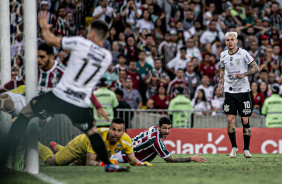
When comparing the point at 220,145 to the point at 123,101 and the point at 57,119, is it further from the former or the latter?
the point at 57,119

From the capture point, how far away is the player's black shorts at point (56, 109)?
6.77 m

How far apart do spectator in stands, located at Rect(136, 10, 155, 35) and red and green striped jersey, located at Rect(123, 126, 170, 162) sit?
9620 millimetres

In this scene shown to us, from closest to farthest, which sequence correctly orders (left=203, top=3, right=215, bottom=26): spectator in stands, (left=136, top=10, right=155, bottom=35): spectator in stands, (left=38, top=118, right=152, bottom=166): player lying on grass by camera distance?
(left=38, top=118, right=152, bottom=166): player lying on grass < (left=136, top=10, right=155, bottom=35): spectator in stands < (left=203, top=3, right=215, bottom=26): spectator in stands

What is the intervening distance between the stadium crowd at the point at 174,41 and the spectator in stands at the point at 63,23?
0.03 meters

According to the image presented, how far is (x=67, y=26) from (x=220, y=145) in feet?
20.7

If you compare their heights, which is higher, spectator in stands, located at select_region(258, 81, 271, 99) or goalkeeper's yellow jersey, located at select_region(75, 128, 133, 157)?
spectator in stands, located at select_region(258, 81, 271, 99)

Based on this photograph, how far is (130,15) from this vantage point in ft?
61.7

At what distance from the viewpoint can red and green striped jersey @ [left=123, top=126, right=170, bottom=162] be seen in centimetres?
916

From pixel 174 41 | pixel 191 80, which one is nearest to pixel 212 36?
pixel 174 41

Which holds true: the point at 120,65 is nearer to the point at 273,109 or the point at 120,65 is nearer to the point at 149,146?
the point at 273,109

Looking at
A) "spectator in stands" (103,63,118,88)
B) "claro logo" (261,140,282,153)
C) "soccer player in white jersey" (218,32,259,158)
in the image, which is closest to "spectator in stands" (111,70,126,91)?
"spectator in stands" (103,63,118,88)

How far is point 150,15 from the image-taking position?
18.8 m

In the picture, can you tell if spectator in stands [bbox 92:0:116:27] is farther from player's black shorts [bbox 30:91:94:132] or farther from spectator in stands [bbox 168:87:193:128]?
player's black shorts [bbox 30:91:94:132]

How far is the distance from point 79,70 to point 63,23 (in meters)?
10.6
